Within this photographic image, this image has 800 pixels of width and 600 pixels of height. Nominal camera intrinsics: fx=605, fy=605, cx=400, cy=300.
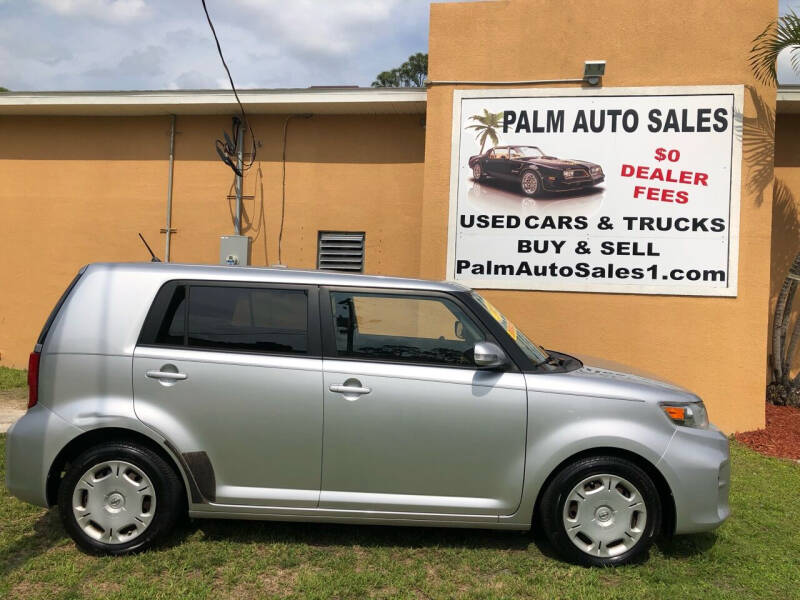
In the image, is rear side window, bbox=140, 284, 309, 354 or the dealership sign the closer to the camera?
rear side window, bbox=140, 284, 309, 354

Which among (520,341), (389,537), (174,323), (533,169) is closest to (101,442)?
(174,323)

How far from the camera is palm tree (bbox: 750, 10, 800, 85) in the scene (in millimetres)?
6574

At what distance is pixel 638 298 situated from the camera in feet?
A: 23.4

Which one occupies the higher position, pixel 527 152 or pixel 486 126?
pixel 486 126

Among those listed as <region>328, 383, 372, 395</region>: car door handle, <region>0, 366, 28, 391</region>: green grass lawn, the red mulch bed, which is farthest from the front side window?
<region>0, 366, 28, 391</region>: green grass lawn

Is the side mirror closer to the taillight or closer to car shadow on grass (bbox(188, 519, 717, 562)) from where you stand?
car shadow on grass (bbox(188, 519, 717, 562))

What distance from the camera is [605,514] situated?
363 centimetres

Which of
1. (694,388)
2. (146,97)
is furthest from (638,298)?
(146,97)

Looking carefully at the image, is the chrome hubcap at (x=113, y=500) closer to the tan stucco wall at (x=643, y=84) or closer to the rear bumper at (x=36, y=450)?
the rear bumper at (x=36, y=450)

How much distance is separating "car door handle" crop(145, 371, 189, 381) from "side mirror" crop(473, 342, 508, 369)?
1761 millimetres

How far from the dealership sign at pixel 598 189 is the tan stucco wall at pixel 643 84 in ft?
0.53

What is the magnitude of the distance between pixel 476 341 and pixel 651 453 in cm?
122

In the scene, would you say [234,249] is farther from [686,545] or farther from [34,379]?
[686,545]

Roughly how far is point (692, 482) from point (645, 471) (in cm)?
26
